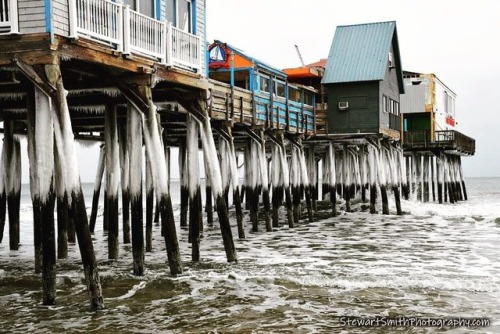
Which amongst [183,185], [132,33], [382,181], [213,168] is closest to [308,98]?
[382,181]

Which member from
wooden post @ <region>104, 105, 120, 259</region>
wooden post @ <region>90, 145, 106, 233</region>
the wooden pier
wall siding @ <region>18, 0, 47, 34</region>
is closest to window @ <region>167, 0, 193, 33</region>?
the wooden pier

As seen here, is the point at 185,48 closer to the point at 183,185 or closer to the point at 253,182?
the point at 183,185

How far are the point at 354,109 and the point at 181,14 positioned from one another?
17145 mm

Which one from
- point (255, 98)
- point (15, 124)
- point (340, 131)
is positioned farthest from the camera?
point (340, 131)

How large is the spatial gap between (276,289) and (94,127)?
10288 millimetres

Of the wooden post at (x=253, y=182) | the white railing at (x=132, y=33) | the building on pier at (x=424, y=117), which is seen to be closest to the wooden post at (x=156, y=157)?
the white railing at (x=132, y=33)

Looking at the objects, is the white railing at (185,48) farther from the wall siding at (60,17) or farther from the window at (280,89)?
the window at (280,89)

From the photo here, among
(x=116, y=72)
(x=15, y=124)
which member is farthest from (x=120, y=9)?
(x=15, y=124)

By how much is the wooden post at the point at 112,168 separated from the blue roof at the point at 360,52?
17465mm

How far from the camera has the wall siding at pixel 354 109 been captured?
31.1 metres

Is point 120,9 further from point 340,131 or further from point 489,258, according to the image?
point 340,131

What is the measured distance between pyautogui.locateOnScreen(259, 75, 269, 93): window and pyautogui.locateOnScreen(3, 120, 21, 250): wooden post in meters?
10.7

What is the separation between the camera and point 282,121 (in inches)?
1056

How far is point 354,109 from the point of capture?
31.4 metres
